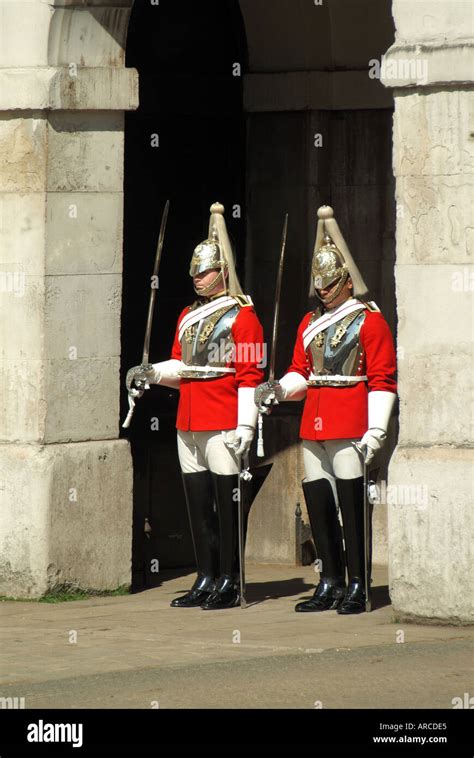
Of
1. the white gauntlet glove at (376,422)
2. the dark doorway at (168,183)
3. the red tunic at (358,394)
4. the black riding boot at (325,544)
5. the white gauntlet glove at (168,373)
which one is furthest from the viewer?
the dark doorway at (168,183)

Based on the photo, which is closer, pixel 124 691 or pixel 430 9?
pixel 124 691

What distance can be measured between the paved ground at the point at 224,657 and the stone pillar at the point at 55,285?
409 mm

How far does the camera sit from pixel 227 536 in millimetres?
10539

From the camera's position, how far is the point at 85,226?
11.1 meters

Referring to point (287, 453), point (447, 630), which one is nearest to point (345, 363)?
point (447, 630)

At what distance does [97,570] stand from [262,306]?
2.37m

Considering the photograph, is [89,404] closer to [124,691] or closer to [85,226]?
[85,226]

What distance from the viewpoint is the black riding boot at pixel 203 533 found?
418 inches

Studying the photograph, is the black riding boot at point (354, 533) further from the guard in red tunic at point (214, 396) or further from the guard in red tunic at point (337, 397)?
the guard in red tunic at point (214, 396)

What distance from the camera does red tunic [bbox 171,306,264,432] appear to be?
408 inches

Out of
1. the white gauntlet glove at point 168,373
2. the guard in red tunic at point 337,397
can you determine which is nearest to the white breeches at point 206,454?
the white gauntlet glove at point 168,373

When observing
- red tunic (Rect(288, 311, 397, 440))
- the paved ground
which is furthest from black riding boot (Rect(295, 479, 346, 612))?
red tunic (Rect(288, 311, 397, 440))

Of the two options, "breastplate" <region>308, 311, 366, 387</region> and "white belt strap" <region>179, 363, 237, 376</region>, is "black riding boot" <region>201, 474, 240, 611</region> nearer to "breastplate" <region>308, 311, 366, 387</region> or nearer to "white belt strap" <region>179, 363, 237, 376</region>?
"white belt strap" <region>179, 363, 237, 376</region>
